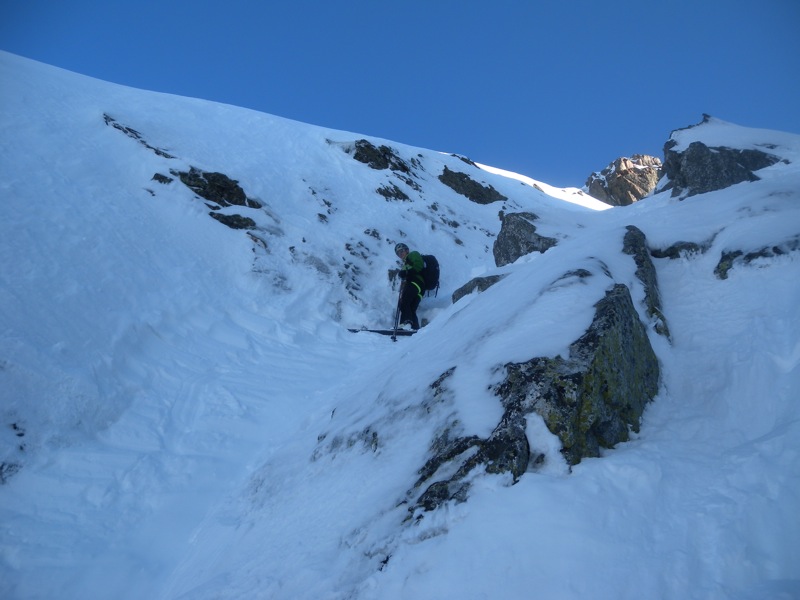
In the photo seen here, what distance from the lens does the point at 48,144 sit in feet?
38.0

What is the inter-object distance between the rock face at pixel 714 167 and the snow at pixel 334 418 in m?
0.41

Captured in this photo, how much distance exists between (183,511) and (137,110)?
1657cm

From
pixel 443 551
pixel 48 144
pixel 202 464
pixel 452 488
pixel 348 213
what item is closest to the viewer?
pixel 443 551

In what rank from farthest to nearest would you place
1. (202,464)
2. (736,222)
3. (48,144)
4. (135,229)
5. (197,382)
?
(48,144), (135,229), (197,382), (736,222), (202,464)

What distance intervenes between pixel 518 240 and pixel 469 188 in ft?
45.6

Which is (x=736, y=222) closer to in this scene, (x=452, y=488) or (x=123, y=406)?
(x=452, y=488)

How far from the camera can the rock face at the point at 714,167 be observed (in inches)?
383

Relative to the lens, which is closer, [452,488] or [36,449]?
[452,488]

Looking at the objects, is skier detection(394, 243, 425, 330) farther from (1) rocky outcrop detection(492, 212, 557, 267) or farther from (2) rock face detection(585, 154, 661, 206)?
(2) rock face detection(585, 154, 661, 206)

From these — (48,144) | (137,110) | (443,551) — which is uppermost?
(137,110)

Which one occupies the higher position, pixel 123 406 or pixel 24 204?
pixel 24 204

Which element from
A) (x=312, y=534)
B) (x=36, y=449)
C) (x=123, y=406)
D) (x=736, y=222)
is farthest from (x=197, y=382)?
(x=736, y=222)

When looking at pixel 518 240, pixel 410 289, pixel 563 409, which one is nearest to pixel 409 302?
pixel 410 289

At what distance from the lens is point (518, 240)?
418 inches
